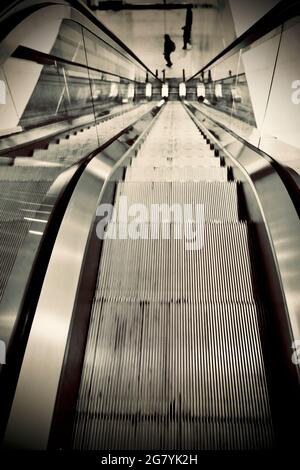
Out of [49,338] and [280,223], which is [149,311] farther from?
[280,223]

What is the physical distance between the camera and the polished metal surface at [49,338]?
3.76 ft

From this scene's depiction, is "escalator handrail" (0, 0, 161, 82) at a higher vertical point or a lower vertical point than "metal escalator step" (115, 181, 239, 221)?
higher

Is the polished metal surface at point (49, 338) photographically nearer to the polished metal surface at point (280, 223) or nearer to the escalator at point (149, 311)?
the escalator at point (149, 311)

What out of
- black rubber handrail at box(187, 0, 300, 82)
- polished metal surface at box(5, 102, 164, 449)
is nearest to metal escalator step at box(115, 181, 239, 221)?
polished metal surface at box(5, 102, 164, 449)

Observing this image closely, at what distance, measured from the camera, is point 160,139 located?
5.90m

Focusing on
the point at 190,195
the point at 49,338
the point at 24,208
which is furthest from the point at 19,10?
the point at 49,338

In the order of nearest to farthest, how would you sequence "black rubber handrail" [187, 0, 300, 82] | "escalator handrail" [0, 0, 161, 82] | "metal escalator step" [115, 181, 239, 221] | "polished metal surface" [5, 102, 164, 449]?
"polished metal surface" [5, 102, 164, 449] < "escalator handrail" [0, 0, 161, 82] < "black rubber handrail" [187, 0, 300, 82] < "metal escalator step" [115, 181, 239, 221]

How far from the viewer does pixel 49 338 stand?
1347 mm

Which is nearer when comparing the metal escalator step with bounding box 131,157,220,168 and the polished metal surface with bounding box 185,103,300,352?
the polished metal surface with bounding box 185,103,300,352

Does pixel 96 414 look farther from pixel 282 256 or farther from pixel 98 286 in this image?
pixel 282 256

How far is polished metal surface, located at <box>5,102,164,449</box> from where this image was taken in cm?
115

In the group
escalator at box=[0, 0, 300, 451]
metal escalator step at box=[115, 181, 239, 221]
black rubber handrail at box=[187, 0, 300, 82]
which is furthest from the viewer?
metal escalator step at box=[115, 181, 239, 221]

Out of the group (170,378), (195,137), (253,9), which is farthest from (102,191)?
(253,9)

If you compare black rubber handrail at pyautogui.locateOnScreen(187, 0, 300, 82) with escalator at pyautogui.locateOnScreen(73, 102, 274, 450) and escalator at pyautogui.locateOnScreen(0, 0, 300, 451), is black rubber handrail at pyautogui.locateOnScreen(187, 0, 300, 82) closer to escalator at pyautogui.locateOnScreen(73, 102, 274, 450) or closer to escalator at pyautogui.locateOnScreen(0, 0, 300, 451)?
escalator at pyautogui.locateOnScreen(0, 0, 300, 451)
